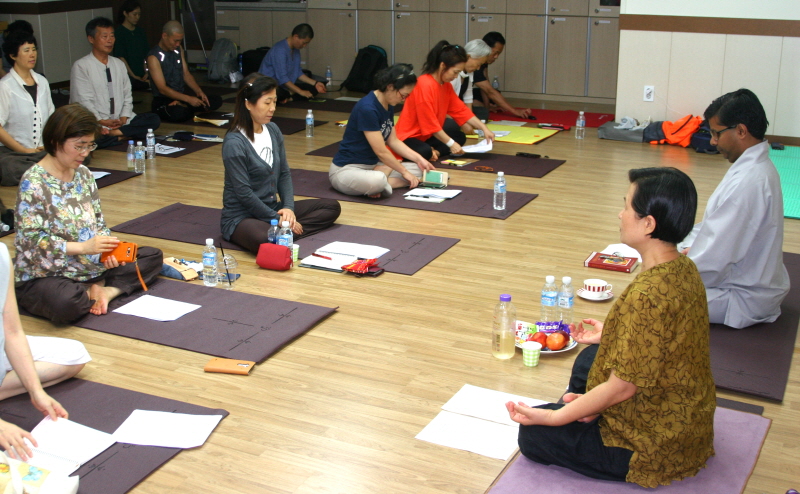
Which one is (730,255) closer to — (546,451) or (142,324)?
(546,451)

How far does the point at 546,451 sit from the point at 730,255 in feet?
4.71

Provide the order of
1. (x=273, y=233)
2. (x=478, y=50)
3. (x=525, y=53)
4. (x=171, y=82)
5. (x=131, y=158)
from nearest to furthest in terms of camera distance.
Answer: (x=273, y=233) → (x=131, y=158) → (x=478, y=50) → (x=171, y=82) → (x=525, y=53)

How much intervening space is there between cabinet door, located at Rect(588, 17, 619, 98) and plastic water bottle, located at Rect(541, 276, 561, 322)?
6.17 meters

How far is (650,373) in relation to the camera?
2.16m

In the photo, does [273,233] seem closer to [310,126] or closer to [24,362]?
[24,362]

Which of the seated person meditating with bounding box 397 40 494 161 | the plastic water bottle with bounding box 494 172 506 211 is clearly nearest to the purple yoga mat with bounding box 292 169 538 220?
the plastic water bottle with bounding box 494 172 506 211

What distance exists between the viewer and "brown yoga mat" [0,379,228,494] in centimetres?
256

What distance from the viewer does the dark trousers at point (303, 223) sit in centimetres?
451

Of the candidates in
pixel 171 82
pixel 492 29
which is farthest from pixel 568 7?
pixel 171 82

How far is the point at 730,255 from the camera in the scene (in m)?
3.46

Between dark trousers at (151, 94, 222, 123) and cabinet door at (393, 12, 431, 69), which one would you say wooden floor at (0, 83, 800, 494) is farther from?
cabinet door at (393, 12, 431, 69)

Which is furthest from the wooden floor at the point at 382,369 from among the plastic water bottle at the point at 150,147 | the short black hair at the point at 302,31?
the short black hair at the point at 302,31

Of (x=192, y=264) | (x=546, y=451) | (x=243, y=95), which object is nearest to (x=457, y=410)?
(x=546, y=451)

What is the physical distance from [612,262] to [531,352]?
1.30 metres
